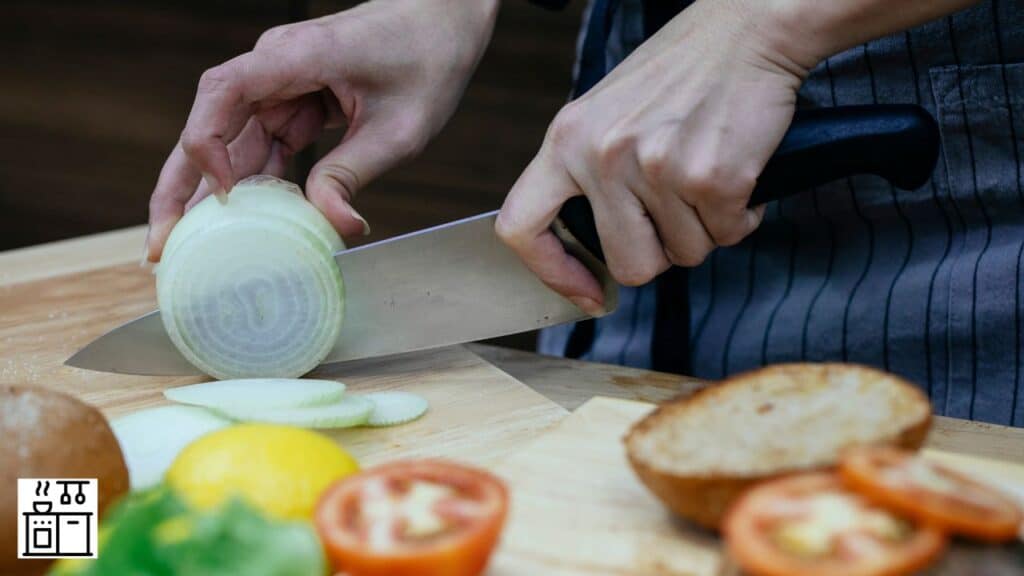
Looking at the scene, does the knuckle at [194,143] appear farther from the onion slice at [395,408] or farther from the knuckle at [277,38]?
the onion slice at [395,408]

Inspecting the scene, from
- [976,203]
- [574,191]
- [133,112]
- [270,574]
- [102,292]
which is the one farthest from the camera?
[133,112]

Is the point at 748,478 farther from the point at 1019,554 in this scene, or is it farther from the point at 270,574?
the point at 270,574

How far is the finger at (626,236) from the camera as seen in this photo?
1204 mm

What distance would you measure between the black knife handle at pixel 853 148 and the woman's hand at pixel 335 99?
1.48 ft

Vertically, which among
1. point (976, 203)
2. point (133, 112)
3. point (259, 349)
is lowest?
point (259, 349)

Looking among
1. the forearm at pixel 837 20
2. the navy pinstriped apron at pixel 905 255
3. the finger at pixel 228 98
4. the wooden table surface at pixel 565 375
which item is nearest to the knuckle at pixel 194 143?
the finger at pixel 228 98

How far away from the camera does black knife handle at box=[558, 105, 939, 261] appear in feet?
3.84

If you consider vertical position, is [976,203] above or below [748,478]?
above

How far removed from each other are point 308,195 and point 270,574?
756 millimetres

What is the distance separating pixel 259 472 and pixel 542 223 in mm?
459

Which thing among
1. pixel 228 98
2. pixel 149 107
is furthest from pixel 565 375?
pixel 149 107

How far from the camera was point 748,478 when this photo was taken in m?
0.77

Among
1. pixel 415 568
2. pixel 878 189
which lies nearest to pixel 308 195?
pixel 878 189

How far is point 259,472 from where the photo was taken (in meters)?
0.86
